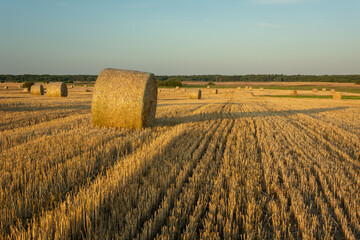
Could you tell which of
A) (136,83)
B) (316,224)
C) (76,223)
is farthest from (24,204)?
(136,83)

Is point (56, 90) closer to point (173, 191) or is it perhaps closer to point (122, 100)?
point (122, 100)

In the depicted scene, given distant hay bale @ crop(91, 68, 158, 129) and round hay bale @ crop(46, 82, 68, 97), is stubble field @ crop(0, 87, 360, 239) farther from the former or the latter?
round hay bale @ crop(46, 82, 68, 97)

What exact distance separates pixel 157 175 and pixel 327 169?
10.2ft

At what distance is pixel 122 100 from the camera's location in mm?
8258

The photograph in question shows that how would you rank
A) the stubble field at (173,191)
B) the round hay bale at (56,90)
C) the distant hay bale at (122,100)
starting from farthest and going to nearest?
1. the round hay bale at (56,90)
2. the distant hay bale at (122,100)
3. the stubble field at (173,191)

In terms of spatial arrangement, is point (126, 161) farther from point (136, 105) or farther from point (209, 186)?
point (136, 105)

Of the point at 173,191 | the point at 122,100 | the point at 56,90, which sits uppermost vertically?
the point at 56,90

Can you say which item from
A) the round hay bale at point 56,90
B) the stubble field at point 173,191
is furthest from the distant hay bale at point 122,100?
the round hay bale at point 56,90

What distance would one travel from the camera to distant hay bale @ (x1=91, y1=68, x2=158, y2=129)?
27.0 ft

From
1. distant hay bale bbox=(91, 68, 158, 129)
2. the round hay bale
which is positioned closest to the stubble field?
distant hay bale bbox=(91, 68, 158, 129)

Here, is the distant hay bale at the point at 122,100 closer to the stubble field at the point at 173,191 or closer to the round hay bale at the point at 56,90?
the stubble field at the point at 173,191

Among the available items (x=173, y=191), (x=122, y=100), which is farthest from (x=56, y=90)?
(x=173, y=191)

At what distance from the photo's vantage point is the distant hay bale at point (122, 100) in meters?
8.24

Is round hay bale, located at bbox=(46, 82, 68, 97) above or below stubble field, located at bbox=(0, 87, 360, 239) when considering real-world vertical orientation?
above
